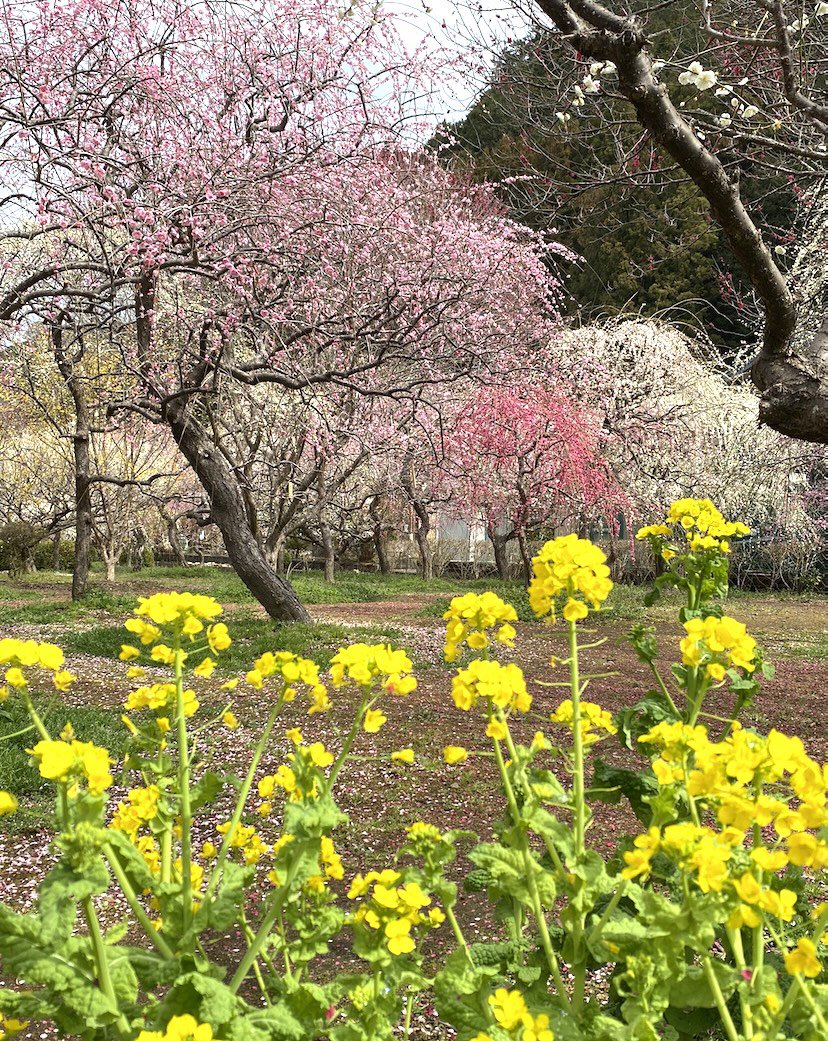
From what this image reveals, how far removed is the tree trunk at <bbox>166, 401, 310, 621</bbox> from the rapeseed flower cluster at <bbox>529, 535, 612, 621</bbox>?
7.55m

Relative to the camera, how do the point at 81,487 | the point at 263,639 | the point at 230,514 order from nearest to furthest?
the point at 263,639 → the point at 230,514 → the point at 81,487

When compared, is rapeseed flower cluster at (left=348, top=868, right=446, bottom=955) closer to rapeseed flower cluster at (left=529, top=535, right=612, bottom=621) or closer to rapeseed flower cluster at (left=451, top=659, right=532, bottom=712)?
rapeseed flower cluster at (left=451, top=659, right=532, bottom=712)

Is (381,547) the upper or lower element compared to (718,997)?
upper

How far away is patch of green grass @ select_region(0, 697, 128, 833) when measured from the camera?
4.08 metres

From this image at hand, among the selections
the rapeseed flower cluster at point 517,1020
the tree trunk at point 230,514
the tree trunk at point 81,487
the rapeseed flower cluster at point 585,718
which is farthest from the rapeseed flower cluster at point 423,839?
the tree trunk at point 81,487

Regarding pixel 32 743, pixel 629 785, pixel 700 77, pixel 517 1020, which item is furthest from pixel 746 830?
pixel 32 743

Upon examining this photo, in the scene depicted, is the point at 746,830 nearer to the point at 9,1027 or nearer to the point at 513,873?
the point at 513,873

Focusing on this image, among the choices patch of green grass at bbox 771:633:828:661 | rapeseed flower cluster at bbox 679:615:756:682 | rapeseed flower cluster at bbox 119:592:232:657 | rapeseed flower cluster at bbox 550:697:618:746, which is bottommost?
patch of green grass at bbox 771:633:828:661

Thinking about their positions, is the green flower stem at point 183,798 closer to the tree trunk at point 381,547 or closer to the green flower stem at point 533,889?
the green flower stem at point 533,889

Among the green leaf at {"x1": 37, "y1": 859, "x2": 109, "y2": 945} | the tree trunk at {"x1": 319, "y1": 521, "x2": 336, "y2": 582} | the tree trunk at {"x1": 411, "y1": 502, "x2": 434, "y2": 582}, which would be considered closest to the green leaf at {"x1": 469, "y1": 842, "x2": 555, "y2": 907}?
the green leaf at {"x1": 37, "y1": 859, "x2": 109, "y2": 945}

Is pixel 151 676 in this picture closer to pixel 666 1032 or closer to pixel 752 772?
pixel 666 1032

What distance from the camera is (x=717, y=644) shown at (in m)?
1.45

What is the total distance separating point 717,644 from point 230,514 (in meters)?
8.19

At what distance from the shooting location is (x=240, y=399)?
12703 millimetres
